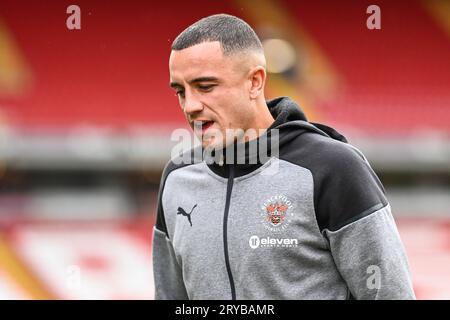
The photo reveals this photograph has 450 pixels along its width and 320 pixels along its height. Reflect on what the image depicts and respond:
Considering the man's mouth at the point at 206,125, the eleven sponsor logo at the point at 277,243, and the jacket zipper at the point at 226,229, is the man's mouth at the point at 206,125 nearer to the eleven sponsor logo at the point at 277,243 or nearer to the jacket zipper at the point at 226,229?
the jacket zipper at the point at 226,229

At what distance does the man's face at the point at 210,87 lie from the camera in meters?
1.37

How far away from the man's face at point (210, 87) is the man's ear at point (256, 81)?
2 cm

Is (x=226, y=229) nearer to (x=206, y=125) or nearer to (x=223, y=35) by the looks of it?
(x=206, y=125)

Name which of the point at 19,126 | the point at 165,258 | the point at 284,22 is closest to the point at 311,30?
the point at 284,22

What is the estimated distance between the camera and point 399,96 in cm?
548

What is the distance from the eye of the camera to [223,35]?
4.61 feet

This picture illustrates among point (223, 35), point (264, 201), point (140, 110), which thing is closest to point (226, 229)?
point (264, 201)

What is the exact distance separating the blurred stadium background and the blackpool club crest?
12.1ft

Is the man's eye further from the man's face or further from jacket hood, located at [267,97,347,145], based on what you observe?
jacket hood, located at [267,97,347,145]

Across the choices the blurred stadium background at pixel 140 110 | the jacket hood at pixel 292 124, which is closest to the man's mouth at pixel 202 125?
the jacket hood at pixel 292 124

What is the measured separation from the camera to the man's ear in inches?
56.2

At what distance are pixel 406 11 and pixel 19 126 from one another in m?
2.71

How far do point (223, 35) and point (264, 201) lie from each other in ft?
0.95

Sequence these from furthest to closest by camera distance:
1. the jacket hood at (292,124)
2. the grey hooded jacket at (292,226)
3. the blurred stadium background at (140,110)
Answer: the blurred stadium background at (140,110)
the jacket hood at (292,124)
the grey hooded jacket at (292,226)
